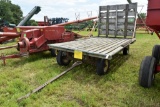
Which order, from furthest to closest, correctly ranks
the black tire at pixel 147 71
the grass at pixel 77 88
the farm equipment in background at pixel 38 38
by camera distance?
1. the farm equipment in background at pixel 38 38
2. the black tire at pixel 147 71
3. the grass at pixel 77 88

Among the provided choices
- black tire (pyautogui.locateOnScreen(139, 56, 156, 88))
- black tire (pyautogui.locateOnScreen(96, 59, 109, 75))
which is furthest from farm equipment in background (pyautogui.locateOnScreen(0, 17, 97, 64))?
black tire (pyautogui.locateOnScreen(139, 56, 156, 88))

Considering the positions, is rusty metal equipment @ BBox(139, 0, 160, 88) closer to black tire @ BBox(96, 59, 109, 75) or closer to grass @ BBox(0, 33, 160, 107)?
grass @ BBox(0, 33, 160, 107)

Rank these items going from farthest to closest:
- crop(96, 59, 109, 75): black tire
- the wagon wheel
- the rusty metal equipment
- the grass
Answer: the wagon wheel, crop(96, 59, 109, 75): black tire, the grass, the rusty metal equipment

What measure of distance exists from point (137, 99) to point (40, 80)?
79.5 inches

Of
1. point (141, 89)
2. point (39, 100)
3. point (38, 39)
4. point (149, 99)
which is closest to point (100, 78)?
point (141, 89)

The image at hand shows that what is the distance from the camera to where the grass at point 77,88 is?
282cm

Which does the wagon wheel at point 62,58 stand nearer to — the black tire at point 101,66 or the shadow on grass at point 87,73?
the shadow on grass at point 87,73

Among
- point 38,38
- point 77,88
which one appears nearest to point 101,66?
point 77,88

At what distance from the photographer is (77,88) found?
11.0ft

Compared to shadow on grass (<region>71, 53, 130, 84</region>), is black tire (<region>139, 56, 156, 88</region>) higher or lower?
higher

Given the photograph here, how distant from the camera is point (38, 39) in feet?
17.4

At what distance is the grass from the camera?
9.25ft

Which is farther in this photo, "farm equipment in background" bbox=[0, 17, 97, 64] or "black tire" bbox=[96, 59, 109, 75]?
"farm equipment in background" bbox=[0, 17, 97, 64]

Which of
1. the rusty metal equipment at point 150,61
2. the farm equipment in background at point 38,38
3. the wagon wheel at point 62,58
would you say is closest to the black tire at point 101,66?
the rusty metal equipment at point 150,61
